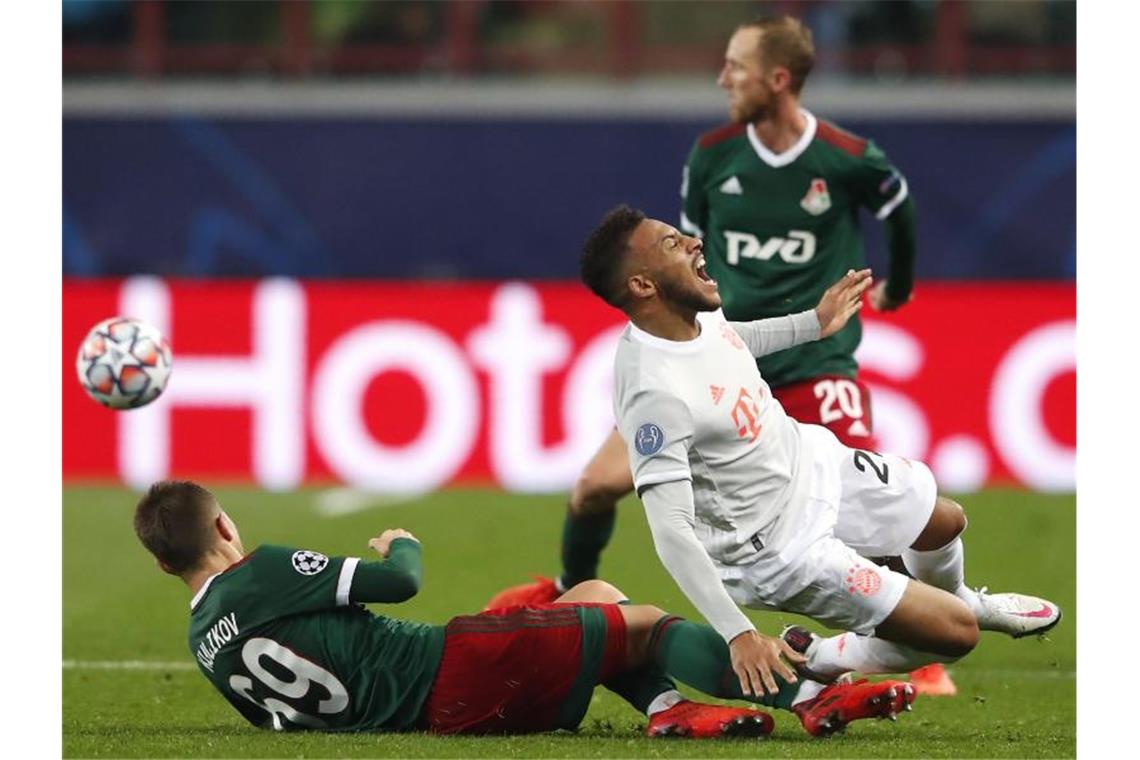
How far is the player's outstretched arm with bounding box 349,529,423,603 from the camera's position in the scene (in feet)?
17.5

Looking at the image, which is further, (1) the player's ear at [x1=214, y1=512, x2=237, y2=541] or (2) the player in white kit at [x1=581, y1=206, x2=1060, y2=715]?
(1) the player's ear at [x1=214, y1=512, x2=237, y2=541]

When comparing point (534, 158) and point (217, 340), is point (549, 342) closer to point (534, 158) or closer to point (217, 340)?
point (217, 340)

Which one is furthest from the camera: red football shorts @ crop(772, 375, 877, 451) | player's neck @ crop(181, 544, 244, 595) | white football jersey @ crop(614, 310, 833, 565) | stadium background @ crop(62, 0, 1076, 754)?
stadium background @ crop(62, 0, 1076, 754)

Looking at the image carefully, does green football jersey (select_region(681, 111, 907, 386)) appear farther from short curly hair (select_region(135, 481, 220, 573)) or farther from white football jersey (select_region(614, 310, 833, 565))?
short curly hair (select_region(135, 481, 220, 573))

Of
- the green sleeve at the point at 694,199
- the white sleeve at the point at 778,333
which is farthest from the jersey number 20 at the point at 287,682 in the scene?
the green sleeve at the point at 694,199

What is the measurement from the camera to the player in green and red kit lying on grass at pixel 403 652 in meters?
5.39

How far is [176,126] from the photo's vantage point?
16609 millimetres

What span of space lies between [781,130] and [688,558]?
8.04 ft

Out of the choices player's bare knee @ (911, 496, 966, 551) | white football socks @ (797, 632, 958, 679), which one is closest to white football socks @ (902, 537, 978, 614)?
player's bare knee @ (911, 496, 966, 551)

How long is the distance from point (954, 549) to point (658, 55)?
11.2 meters

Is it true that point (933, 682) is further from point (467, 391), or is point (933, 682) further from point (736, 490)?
point (467, 391)

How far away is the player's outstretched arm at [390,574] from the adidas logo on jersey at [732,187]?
225 cm

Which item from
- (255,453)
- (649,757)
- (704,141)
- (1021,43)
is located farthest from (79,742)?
(1021,43)

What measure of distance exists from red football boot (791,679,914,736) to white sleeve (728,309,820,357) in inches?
39.8
